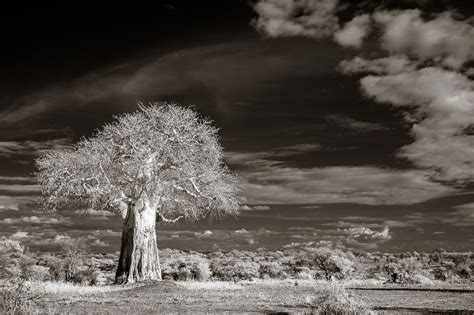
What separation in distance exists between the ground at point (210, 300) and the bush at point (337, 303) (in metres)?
0.43

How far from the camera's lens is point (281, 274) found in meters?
48.5

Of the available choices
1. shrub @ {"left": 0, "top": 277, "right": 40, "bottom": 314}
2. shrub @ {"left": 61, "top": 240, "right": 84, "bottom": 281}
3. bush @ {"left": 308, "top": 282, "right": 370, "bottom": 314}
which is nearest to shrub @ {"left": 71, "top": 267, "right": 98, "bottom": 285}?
shrub @ {"left": 61, "top": 240, "right": 84, "bottom": 281}

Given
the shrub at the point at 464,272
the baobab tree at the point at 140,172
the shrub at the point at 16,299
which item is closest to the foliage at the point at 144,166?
the baobab tree at the point at 140,172

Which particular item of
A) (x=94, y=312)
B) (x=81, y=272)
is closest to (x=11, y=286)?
(x=94, y=312)

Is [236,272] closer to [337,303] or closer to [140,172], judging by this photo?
[140,172]

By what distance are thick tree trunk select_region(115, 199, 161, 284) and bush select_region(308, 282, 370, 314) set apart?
1499 cm

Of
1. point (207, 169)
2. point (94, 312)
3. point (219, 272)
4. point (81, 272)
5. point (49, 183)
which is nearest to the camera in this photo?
point (94, 312)

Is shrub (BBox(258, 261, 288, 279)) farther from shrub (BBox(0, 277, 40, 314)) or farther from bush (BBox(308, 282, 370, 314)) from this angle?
shrub (BBox(0, 277, 40, 314))

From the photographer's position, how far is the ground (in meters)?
17.7

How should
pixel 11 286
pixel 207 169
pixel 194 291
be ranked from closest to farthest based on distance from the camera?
pixel 11 286 < pixel 194 291 < pixel 207 169

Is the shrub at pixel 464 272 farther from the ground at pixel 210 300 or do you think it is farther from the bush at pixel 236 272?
the ground at pixel 210 300

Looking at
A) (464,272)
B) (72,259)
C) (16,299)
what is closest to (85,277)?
(72,259)

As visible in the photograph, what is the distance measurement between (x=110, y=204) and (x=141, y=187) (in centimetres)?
186

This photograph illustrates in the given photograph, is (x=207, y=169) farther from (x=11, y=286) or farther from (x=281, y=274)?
(x=281, y=274)
